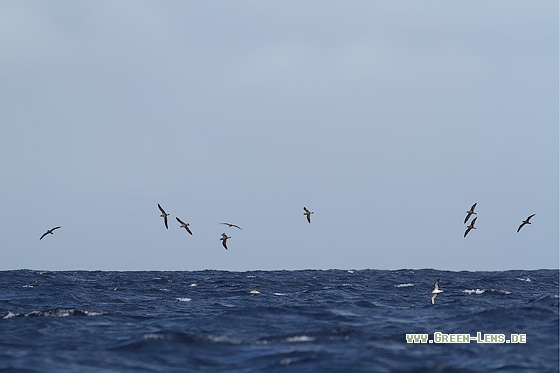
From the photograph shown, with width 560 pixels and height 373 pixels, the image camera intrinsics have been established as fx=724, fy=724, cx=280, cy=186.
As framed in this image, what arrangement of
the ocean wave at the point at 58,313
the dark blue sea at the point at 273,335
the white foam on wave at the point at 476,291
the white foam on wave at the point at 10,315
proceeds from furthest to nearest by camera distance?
the white foam on wave at the point at 476,291, the ocean wave at the point at 58,313, the white foam on wave at the point at 10,315, the dark blue sea at the point at 273,335

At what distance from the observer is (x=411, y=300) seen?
38656 mm

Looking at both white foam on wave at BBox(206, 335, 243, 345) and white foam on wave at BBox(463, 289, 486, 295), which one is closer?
white foam on wave at BBox(206, 335, 243, 345)

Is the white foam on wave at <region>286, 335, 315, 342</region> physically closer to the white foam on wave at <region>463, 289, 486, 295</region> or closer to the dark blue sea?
the dark blue sea

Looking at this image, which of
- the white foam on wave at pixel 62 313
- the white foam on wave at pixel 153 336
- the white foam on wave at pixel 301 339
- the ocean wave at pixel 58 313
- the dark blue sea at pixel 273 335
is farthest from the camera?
the white foam on wave at pixel 62 313

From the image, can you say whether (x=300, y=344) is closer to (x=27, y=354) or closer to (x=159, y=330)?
(x=159, y=330)

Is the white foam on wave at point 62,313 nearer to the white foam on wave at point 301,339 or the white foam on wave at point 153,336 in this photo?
the white foam on wave at point 153,336

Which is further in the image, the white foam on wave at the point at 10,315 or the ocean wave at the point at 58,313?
the ocean wave at the point at 58,313

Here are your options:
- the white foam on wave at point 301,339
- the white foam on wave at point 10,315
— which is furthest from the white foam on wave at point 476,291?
the white foam on wave at point 10,315

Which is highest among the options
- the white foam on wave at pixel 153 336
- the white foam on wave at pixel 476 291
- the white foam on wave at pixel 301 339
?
the white foam on wave at pixel 476 291

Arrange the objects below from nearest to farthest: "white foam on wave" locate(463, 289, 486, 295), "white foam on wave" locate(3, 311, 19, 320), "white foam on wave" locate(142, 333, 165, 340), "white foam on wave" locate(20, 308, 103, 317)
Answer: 1. "white foam on wave" locate(142, 333, 165, 340)
2. "white foam on wave" locate(3, 311, 19, 320)
3. "white foam on wave" locate(20, 308, 103, 317)
4. "white foam on wave" locate(463, 289, 486, 295)

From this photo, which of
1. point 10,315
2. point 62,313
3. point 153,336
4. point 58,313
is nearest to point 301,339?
point 153,336

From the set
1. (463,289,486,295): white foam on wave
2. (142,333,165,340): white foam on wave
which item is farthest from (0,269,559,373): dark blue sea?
(463,289,486,295): white foam on wave

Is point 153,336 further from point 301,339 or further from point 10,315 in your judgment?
point 10,315

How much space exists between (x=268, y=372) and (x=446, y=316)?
12.4 m
